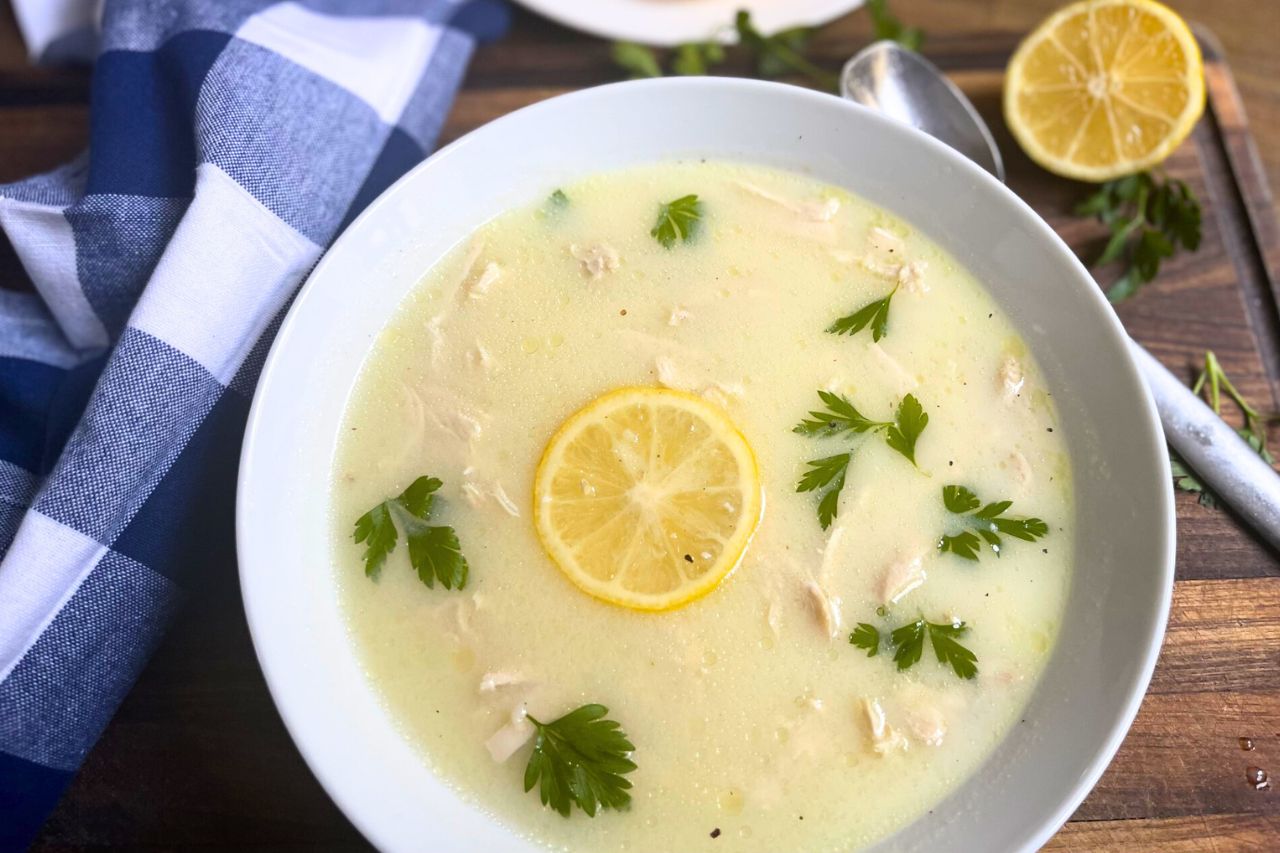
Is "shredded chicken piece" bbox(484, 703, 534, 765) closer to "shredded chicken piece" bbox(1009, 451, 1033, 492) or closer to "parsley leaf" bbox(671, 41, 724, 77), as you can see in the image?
"shredded chicken piece" bbox(1009, 451, 1033, 492)

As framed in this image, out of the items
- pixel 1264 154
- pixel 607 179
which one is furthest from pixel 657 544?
pixel 1264 154

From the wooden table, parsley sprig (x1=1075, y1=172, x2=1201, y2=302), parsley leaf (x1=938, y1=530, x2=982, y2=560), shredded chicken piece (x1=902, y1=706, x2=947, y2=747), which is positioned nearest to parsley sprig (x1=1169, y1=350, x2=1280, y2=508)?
the wooden table

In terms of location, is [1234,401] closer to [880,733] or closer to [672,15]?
[880,733]

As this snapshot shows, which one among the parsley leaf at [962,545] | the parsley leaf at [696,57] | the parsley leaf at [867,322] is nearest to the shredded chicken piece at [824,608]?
the parsley leaf at [962,545]

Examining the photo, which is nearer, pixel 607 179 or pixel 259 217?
pixel 259 217

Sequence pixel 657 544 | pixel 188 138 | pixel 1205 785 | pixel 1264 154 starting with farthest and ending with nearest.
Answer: pixel 1264 154, pixel 188 138, pixel 1205 785, pixel 657 544

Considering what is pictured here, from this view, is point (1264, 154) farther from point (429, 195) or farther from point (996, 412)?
point (429, 195)

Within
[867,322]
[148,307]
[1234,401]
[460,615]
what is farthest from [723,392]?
[1234,401]
